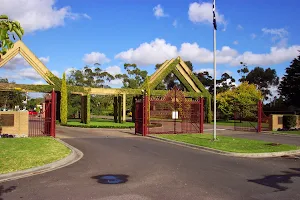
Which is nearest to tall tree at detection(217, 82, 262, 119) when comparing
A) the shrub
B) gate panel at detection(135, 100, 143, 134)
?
the shrub

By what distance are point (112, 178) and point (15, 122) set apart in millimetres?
11769

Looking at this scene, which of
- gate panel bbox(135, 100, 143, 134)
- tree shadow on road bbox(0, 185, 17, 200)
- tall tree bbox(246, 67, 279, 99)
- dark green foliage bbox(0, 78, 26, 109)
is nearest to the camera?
tree shadow on road bbox(0, 185, 17, 200)

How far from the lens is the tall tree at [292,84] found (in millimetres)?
37094

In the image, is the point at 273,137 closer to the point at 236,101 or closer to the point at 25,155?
the point at 25,155

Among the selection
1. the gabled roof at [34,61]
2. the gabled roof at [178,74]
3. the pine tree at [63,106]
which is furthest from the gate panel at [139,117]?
the gabled roof at [178,74]

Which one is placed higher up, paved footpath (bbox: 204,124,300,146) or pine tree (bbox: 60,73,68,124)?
pine tree (bbox: 60,73,68,124)

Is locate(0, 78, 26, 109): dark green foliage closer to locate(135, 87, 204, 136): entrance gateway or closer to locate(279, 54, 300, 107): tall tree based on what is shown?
locate(135, 87, 204, 136): entrance gateway

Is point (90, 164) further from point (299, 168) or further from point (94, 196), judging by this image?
point (299, 168)

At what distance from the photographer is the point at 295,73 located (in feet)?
125

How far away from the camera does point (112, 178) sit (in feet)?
27.4

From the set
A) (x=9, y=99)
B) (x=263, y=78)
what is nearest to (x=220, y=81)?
(x=263, y=78)

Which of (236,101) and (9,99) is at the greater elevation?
(9,99)

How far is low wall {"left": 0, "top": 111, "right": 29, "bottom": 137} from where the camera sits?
1762 centimetres

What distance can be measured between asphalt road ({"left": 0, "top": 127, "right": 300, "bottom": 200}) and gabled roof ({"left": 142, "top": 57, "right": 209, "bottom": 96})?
94.3ft
